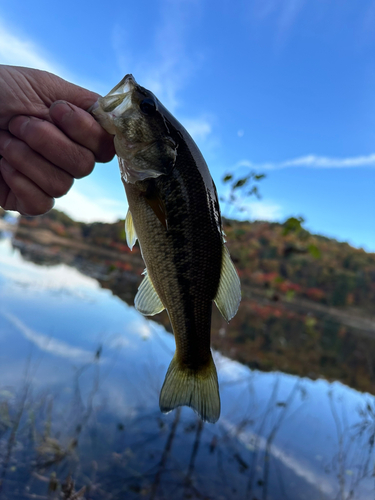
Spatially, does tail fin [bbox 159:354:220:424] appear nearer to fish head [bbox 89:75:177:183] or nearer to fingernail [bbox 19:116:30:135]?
fish head [bbox 89:75:177:183]

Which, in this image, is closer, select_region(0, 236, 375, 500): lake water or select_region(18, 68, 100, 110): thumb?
select_region(18, 68, 100, 110): thumb

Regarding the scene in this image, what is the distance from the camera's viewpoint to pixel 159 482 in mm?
5246

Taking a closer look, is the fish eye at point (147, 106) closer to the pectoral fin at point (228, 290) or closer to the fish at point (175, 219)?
the fish at point (175, 219)

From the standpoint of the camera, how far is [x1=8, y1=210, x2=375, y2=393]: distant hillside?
6613 millimetres

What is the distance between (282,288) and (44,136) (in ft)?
121

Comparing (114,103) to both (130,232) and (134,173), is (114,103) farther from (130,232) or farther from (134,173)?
(130,232)

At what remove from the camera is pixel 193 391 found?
189 centimetres

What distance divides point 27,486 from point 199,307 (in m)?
4.52

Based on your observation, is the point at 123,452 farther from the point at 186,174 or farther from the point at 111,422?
the point at 186,174

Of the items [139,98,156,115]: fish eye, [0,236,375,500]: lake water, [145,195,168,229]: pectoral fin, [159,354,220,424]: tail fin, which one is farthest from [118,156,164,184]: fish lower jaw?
[0,236,375,500]: lake water

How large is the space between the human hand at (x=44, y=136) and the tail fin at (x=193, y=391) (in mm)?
1333

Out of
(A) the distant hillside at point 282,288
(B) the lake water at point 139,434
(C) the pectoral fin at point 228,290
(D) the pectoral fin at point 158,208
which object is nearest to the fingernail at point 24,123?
(D) the pectoral fin at point 158,208

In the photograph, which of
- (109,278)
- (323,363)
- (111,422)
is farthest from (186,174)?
(109,278)

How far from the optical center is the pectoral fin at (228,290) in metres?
1.89
